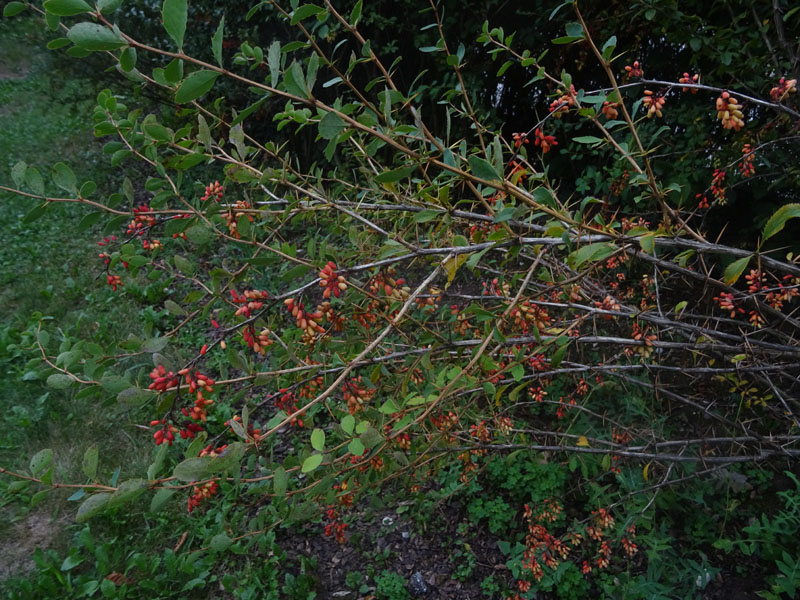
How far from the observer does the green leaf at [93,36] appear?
2.32 ft

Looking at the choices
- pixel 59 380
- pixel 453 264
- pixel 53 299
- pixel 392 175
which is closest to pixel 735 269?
pixel 453 264

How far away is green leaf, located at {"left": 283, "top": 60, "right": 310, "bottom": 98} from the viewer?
2.78ft

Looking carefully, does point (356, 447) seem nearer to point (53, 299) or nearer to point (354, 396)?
point (354, 396)

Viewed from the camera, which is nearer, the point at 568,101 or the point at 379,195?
the point at 568,101

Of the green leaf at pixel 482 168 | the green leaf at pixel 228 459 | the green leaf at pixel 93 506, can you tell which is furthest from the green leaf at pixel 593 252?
the green leaf at pixel 93 506

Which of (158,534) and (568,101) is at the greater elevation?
(568,101)

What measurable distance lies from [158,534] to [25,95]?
27.2 ft

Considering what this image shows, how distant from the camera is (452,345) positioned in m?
1.35

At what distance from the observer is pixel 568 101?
1324mm

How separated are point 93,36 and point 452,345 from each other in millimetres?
967

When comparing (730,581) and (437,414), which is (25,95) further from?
(730,581)

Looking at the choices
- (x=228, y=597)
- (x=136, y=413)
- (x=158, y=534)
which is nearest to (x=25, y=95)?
(x=136, y=413)

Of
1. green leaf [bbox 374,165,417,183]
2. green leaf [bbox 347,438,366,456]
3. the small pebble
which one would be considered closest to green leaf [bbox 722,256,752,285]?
green leaf [bbox 374,165,417,183]

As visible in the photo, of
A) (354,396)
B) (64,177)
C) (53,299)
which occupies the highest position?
(64,177)
